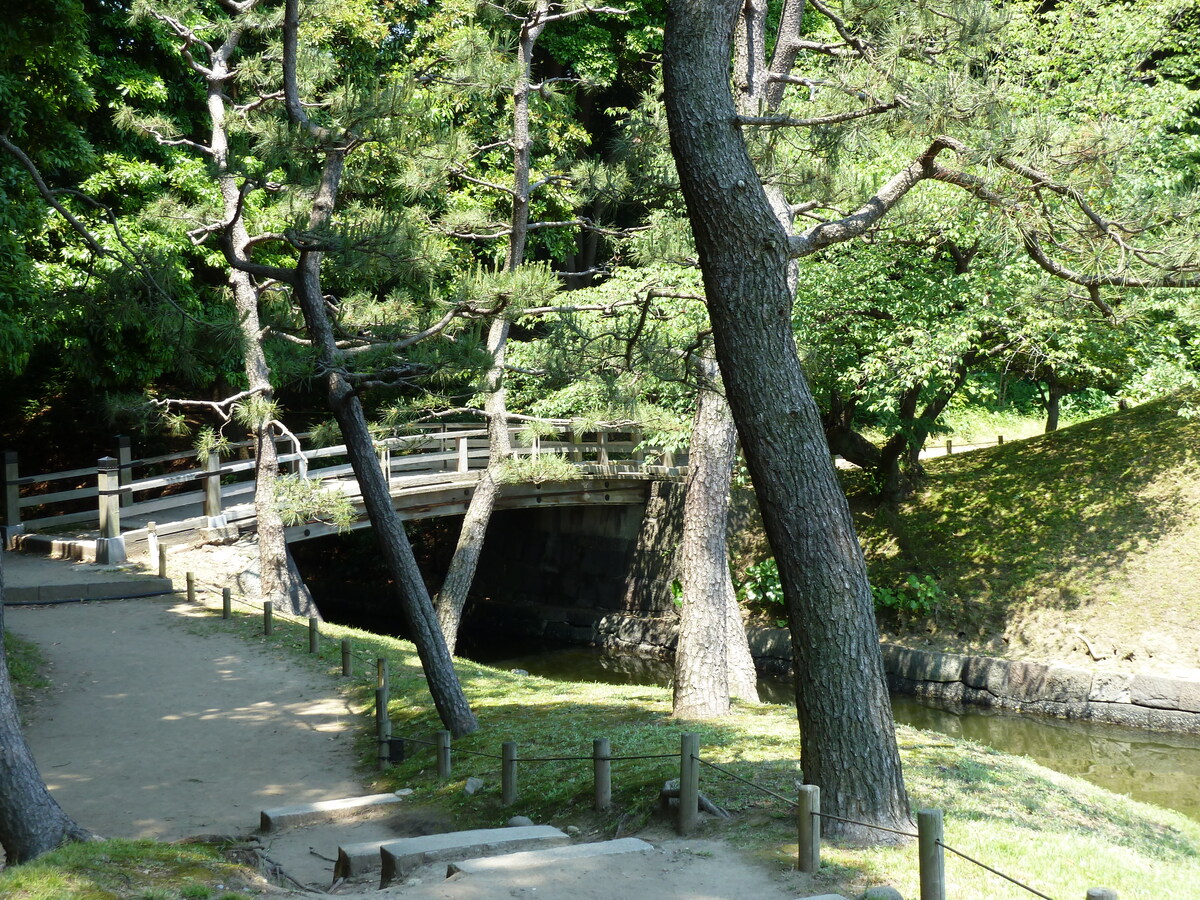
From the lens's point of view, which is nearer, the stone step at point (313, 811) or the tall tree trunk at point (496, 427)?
the stone step at point (313, 811)

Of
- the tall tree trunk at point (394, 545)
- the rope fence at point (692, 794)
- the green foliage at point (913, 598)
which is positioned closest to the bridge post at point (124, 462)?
the tall tree trunk at point (394, 545)

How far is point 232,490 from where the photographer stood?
54.0 feet

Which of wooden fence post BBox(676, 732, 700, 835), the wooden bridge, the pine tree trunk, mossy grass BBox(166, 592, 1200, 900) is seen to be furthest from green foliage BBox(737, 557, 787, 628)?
wooden fence post BBox(676, 732, 700, 835)

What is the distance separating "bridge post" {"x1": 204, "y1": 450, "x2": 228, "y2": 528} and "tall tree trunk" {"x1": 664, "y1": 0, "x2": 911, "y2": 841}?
11.2m

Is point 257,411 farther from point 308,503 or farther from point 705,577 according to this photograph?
point 705,577

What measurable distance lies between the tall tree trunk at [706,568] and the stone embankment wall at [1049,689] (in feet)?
22.4

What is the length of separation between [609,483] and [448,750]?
12.7m

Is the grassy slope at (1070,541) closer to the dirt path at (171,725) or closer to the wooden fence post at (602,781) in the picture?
the wooden fence post at (602,781)

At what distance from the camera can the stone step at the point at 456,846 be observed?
5.13 m

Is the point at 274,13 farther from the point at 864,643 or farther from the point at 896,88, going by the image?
the point at 864,643

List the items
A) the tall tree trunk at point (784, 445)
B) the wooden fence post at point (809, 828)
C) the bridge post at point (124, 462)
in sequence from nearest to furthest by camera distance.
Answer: the wooden fence post at point (809, 828) < the tall tree trunk at point (784, 445) < the bridge post at point (124, 462)

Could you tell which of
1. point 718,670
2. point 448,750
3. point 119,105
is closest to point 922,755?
point 718,670

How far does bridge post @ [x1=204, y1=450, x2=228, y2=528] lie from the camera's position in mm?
14953

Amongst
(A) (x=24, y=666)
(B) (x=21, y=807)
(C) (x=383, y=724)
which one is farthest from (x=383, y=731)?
(A) (x=24, y=666)
